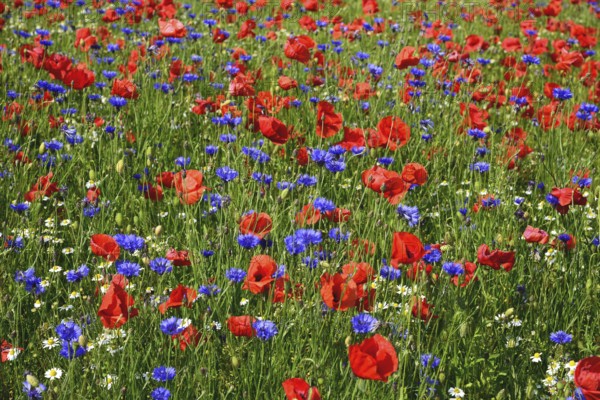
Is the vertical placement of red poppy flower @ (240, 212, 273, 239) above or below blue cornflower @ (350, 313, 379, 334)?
above

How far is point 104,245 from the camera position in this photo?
2.15 m

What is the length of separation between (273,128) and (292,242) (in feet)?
2.18

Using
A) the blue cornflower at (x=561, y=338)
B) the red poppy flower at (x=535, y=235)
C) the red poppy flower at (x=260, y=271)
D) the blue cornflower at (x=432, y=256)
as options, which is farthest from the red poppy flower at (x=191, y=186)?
the blue cornflower at (x=561, y=338)

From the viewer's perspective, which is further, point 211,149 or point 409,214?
point 211,149

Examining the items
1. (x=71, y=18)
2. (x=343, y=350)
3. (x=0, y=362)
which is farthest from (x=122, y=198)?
(x=71, y=18)

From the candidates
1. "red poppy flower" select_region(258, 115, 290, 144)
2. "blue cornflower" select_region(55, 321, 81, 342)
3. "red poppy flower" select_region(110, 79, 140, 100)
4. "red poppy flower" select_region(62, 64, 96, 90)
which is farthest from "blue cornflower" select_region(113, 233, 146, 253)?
"red poppy flower" select_region(62, 64, 96, 90)

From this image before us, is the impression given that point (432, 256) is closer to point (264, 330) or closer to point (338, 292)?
point (338, 292)

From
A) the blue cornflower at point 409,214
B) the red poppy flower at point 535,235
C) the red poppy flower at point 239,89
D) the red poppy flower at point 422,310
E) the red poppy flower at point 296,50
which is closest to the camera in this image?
the red poppy flower at point 422,310

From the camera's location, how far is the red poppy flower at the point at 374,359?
62.0 inches

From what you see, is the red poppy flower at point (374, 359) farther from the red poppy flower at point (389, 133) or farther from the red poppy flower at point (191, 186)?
the red poppy flower at point (389, 133)

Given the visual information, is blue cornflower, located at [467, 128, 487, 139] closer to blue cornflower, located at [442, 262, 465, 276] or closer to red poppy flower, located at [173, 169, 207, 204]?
blue cornflower, located at [442, 262, 465, 276]

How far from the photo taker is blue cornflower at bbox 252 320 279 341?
6.40 feet

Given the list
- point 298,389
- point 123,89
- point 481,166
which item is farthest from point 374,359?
point 123,89

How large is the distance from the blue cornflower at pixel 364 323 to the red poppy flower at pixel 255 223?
16.3 inches
